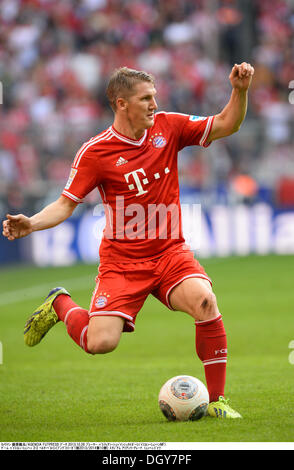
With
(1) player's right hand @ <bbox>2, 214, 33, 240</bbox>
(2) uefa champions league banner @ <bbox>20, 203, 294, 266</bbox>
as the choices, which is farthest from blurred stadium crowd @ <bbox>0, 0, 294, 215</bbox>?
(1) player's right hand @ <bbox>2, 214, 33, 240</bbox>

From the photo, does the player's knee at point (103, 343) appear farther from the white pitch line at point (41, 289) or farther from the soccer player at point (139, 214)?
the white pitch line at point (41, 289)

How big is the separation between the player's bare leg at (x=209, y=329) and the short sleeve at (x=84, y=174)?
908mm

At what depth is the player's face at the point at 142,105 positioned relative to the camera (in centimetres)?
554

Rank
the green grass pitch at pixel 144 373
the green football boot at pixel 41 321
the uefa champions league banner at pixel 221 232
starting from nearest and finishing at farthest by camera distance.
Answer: the green grass pitch at pixel 144 373 → the green football boot at pixel 41 321 → the uefa champions league banner at pixel 221 232

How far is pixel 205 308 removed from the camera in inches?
211

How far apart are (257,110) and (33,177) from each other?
16.9ft

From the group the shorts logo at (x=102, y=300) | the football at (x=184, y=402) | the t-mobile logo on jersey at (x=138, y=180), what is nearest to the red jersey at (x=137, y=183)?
the t-mobile logo on jersey at (x=138, y=180)

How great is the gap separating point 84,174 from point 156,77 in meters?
14.1

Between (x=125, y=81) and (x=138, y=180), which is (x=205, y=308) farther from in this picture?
(x=125, y=81)

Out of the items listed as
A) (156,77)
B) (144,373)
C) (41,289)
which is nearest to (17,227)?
(144,373)

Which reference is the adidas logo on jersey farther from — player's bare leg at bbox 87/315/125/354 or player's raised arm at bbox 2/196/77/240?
player's bare leg at bbox 87/315/125/354

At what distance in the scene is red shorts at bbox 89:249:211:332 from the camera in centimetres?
552

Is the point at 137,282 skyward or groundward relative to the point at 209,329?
skyward

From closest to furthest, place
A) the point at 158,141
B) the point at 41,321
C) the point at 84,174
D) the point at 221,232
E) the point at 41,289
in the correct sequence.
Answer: the point at 84,174, the point at 158,141, the point at 41,321, the point at 41,289, the point at 221,232
